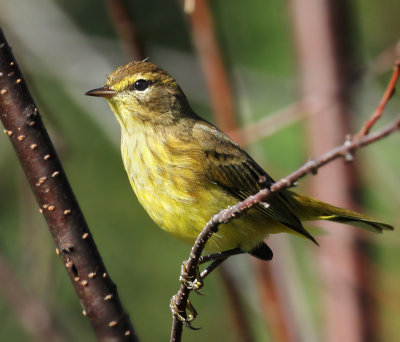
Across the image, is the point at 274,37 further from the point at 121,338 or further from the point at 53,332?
the point at 121,338

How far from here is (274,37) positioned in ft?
24.6

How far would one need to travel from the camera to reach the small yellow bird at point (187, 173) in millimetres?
3266

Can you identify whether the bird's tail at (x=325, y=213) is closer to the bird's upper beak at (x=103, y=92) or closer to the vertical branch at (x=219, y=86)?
the vertical branch at (x=219, y=86)

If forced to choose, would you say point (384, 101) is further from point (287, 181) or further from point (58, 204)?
point (58, 204)

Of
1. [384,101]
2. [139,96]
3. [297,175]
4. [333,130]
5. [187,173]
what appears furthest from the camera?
[333,130]

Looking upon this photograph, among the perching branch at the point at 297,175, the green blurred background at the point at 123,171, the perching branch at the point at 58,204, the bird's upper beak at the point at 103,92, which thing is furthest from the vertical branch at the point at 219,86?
the perching branch at the point at 58,204

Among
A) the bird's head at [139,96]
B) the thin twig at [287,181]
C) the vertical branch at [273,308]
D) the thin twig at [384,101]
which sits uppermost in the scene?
the bird's head at [139,96]

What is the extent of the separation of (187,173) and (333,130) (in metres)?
1.45

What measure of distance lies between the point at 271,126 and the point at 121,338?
170cm

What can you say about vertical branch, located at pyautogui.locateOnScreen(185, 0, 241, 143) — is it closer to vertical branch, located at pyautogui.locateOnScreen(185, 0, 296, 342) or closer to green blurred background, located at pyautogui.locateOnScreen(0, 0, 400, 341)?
vertical branch, located at pyautogui.locateOnScreen(185, 0, 296, 342)

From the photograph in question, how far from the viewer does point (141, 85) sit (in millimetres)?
3789

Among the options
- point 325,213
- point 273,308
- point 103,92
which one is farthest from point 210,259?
point 103,92

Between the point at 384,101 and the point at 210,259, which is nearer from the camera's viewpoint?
the point at 384,101

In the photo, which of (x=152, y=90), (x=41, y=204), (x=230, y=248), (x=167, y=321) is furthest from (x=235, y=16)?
(x=41, y=204)
